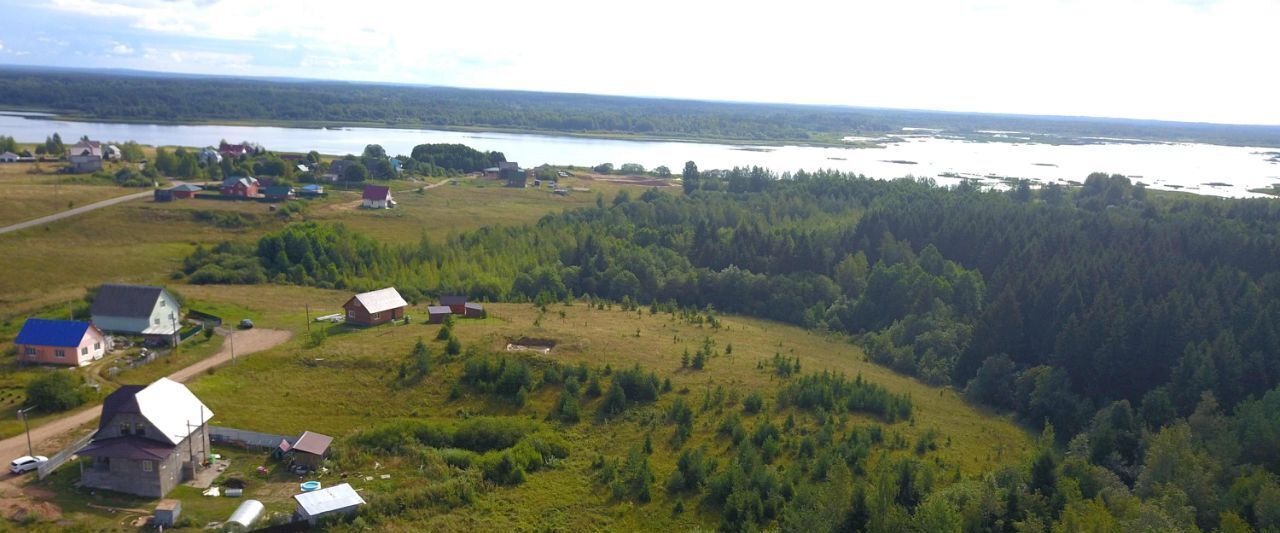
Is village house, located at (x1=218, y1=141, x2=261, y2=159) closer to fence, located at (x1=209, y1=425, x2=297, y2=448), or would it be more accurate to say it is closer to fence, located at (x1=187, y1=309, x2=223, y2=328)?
fence, located at (x1=187, y1=309, x2=223, y2=328)

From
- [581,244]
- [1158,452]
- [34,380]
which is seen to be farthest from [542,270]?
[1158,452]

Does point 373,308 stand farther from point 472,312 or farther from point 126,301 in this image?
point 126,301

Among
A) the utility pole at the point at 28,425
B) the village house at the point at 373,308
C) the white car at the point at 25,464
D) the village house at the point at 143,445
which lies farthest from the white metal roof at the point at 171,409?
the village house at the point at 373,308

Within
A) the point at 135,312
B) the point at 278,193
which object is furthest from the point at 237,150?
the point at 135,312

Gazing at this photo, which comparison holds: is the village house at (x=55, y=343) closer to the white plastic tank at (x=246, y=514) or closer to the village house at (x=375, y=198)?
the white plastic tank at (x=246, y=514)

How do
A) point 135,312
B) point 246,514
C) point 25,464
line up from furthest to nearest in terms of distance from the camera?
point 135,312 < point 25,464 < point 246,514
